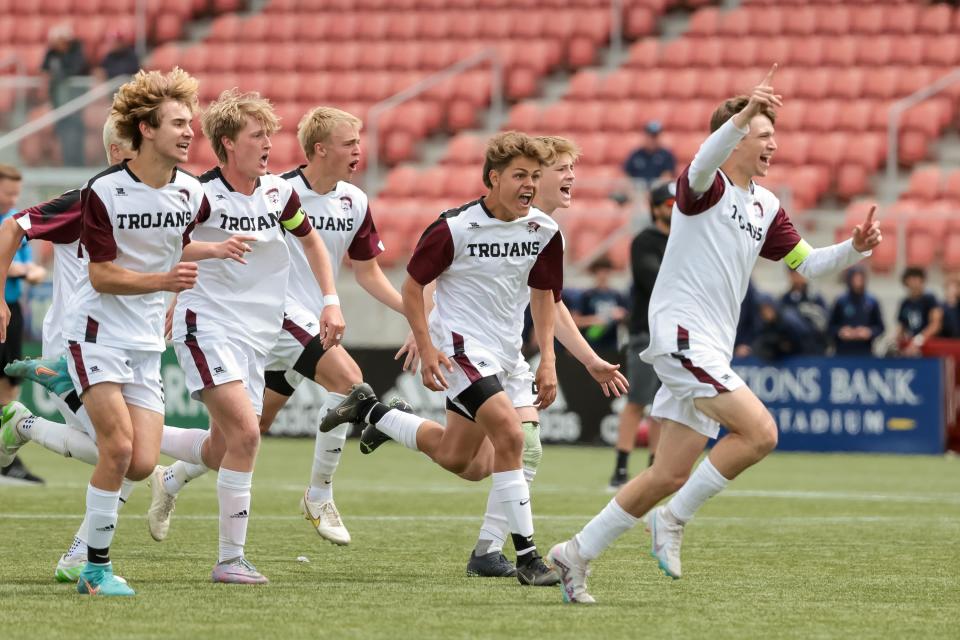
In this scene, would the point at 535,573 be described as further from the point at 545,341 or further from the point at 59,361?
the point at 59,361

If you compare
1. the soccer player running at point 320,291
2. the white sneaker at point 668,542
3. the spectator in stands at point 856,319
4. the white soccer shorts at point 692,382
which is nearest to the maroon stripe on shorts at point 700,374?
the white soccer shorts at point 692,382

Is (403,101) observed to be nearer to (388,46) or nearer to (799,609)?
(388,46)

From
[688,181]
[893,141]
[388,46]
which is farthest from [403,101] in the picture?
[688,181]

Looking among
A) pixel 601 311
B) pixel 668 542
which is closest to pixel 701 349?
pixel 668 542

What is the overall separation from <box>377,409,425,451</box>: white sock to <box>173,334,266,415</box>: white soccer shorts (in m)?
0.96

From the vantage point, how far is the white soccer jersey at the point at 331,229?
908 cm

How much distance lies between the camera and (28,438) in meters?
8.87

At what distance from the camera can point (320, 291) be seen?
907 cm

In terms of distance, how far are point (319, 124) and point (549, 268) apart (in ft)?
5.90

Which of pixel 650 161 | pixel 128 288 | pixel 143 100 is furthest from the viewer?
pixel 650 161

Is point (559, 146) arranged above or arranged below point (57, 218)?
above

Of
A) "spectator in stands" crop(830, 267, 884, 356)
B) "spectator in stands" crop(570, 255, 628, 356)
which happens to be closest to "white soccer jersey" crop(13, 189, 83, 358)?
"spectator in stands" crop(570, 255, 628, 356)

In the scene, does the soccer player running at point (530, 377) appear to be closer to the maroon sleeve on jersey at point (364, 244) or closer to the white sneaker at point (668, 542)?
the white sneaker at point (668, 542)

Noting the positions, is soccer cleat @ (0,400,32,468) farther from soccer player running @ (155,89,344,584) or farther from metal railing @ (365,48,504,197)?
metal railing @ (365,48,504,197)
